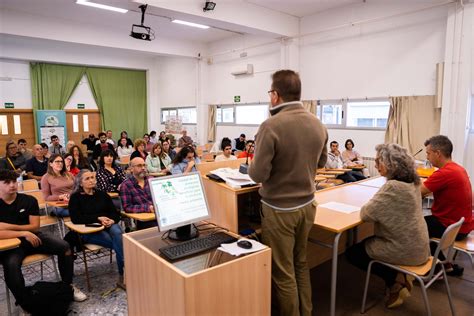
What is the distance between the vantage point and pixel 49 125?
977 cm

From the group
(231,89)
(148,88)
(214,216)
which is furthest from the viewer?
(148,88)

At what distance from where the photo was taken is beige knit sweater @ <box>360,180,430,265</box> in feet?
7.06

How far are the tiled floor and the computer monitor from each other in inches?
43.9

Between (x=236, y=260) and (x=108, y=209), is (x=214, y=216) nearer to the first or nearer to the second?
(x=236, y=260)

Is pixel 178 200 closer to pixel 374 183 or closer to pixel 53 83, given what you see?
pixel 374 183

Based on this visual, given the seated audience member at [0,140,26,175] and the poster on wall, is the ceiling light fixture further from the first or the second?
the poster on wall

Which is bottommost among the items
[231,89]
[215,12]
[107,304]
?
[107,304]

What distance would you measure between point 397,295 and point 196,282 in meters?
1.88

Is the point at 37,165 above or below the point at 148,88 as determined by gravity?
below

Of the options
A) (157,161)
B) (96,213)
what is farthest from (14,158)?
(96,213)

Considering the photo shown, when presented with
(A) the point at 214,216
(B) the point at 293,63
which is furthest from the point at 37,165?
(B) the point at 293,63

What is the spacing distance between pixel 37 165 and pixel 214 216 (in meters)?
4.43

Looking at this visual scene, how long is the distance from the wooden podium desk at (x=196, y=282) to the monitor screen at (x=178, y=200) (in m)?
0.17

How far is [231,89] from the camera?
9.49 metres
